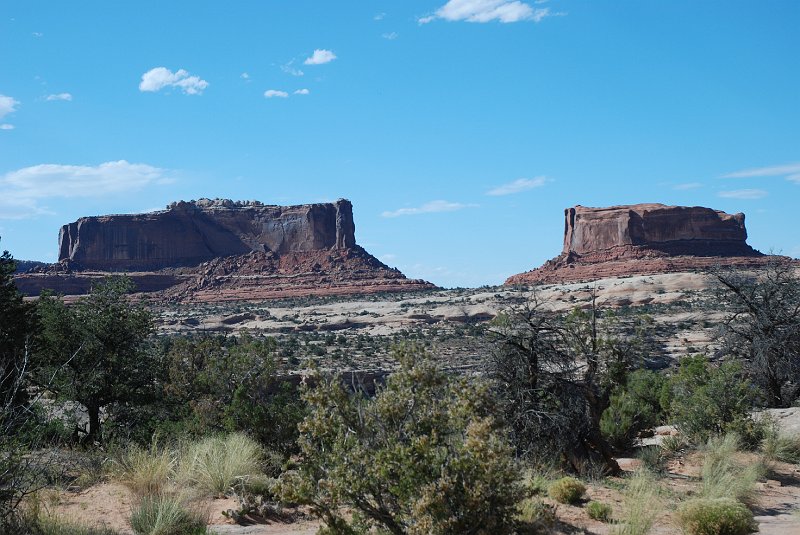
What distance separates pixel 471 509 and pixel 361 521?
3.39ft

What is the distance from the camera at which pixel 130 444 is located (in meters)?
10.9

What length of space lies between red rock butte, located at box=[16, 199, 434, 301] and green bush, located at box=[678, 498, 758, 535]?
321 ft

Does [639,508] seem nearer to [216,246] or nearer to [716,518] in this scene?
[716,518]

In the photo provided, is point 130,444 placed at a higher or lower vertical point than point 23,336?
lower

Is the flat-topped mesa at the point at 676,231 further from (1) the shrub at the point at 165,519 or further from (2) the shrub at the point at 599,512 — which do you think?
(1) the shrub at the point at 165,519

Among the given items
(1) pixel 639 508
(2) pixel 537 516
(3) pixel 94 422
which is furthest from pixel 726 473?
(3) pixel 94 422

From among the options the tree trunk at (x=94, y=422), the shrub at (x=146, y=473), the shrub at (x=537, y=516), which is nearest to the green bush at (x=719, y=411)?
the shrub at (x=537, y=516)

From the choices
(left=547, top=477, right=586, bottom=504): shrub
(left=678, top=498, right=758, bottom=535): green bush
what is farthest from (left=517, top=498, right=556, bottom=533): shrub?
(left=678, top=498, right=758, bottom=535): green bush

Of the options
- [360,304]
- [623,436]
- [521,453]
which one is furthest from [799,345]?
[360,304]

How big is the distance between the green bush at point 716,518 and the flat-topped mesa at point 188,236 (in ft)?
365

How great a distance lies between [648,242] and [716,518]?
98846 millimetres

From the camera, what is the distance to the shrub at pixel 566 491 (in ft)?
29.2

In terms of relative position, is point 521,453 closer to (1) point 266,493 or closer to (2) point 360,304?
(1) point 266,493

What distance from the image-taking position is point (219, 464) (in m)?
9.50
